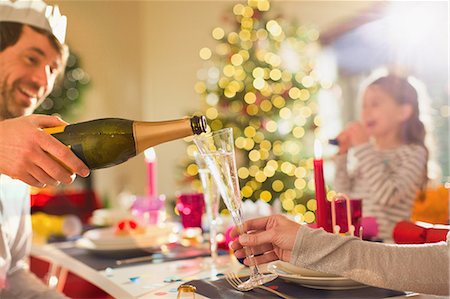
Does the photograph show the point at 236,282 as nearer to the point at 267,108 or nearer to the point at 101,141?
the point at 101,141

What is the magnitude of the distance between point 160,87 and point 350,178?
4.04 metres

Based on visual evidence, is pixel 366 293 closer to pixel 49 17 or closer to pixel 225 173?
pixel 225 173

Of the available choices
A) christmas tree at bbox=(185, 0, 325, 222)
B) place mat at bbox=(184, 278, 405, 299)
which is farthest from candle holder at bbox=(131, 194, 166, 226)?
christmas tree at bbox=(185, 0, 325, 222)

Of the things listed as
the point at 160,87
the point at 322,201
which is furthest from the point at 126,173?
the point at 322,201

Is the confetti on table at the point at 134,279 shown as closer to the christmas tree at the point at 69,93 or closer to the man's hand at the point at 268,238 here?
the man's hand at the point at 268,238

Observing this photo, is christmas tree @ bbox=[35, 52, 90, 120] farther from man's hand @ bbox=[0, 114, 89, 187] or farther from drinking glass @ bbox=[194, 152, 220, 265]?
man's hand @ bbox=[0, 114, 89, 187]

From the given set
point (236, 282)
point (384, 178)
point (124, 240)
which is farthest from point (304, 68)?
point (236, 282)

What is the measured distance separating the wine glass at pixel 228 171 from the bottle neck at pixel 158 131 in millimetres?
30

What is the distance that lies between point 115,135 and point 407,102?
1620 mm

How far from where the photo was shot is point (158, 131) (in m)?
1.07

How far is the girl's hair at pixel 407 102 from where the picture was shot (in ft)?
7.88

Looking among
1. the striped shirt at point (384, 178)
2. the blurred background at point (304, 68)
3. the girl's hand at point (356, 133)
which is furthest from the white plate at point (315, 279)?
the blurred background at point (304, 68)

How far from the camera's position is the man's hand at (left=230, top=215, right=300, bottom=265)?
1.00 m

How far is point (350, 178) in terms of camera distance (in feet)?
7.41
